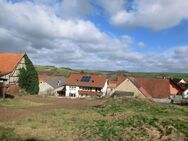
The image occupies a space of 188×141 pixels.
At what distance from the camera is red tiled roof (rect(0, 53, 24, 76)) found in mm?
55253

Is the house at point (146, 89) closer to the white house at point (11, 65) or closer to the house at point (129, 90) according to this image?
the house at point (129, 90)

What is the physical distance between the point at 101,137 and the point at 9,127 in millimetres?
6970

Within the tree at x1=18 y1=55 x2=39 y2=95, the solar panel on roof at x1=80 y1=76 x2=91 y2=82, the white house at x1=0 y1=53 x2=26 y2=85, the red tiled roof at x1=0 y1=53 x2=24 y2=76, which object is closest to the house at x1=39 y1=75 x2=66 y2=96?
the solar panel on roof at x1=80 y1=76 x2=91 y2=82

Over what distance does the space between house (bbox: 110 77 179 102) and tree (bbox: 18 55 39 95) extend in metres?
15.6

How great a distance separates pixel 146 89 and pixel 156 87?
6.84ft

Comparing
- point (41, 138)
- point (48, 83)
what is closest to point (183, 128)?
point (41, 138)

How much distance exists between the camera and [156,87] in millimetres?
67375

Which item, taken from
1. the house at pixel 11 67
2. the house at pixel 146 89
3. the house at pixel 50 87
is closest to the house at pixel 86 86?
the house at pixel 50 87

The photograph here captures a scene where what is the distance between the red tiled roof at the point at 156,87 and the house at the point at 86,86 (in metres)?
8.60

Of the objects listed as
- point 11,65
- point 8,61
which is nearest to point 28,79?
point 11,65

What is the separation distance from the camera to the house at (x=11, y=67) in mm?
54494

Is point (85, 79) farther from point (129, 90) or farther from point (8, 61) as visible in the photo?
point (8, 61)

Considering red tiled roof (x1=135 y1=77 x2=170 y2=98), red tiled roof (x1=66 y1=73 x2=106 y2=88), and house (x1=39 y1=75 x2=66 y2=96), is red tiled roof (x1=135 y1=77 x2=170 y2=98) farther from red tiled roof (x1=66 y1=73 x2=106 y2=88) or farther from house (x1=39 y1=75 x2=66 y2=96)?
house (x1=39 y1=75 x2=66 y2=96)

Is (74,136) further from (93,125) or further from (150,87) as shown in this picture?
(150,87)
